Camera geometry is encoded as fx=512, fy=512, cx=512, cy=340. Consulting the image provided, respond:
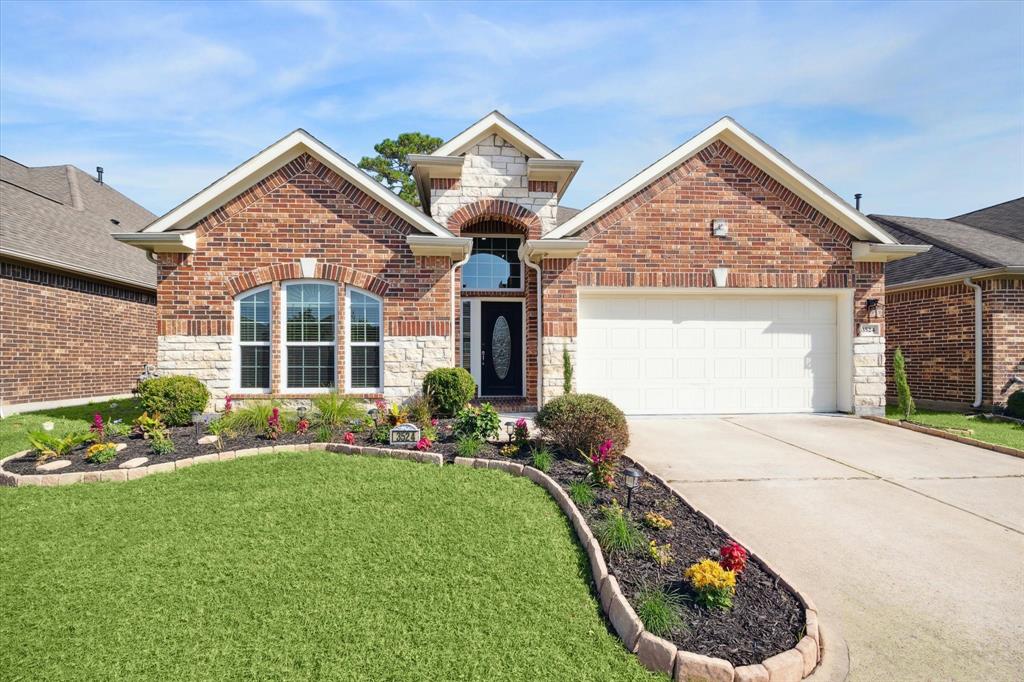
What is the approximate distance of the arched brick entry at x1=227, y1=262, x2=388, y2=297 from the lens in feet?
31.2

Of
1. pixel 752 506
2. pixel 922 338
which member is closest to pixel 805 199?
pixel 922 338

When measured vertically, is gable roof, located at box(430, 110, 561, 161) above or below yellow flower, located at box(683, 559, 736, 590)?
above

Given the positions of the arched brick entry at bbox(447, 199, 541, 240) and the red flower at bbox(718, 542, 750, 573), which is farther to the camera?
the arched brick entry at bbox(447, 199, 541, 240)

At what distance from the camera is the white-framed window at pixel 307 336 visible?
9680mm

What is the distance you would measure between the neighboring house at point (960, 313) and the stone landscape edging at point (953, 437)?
2987 millimetres

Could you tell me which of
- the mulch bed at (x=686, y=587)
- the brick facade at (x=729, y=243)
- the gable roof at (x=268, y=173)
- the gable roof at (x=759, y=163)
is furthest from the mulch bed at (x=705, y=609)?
the gable roof at (x=759, y=163)

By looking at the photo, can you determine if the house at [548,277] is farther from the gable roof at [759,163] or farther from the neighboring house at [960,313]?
the neighboring house at [960,313]

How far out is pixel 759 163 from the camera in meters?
10.8

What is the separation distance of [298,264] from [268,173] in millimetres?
1802

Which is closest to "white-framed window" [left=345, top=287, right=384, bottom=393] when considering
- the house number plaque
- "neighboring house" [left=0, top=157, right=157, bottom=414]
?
the house number plaque

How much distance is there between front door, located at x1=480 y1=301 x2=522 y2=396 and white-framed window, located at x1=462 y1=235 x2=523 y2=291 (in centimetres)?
46

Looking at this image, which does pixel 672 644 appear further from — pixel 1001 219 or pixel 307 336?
pixel 1001 219

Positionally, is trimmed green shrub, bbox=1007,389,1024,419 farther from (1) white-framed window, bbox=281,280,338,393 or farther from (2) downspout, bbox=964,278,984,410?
(1) white-framed window, bbox=281,280,338,393

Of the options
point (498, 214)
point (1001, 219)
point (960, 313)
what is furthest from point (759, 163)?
point (1001, 219)
